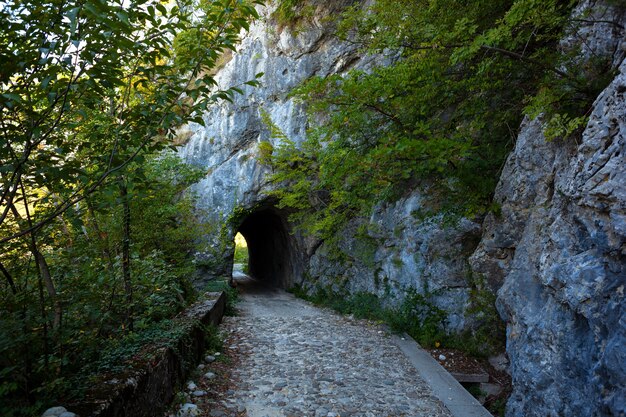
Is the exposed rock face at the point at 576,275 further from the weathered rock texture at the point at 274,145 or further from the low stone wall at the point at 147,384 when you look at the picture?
the weathered rock texture at the point at 274,145

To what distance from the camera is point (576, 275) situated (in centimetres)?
354

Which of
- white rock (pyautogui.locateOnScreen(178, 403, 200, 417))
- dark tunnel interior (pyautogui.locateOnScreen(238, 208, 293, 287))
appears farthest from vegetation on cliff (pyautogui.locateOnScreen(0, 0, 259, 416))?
dark tunnel interior (pyautogui.locateOnScreen(238, 208, 293, 287))

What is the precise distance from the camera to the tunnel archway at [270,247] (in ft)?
60.4

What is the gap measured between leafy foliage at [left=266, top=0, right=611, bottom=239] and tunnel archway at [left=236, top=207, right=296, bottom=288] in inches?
387

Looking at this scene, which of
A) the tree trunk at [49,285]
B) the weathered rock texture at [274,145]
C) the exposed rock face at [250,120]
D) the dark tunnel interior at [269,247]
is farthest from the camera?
the dark tunnel interior at [269,247]

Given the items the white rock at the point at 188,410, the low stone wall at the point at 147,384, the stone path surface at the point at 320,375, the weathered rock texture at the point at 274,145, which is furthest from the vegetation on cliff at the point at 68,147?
the weathered rock texture at the point at 274,145

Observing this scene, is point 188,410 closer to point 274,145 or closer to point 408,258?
point 408,258

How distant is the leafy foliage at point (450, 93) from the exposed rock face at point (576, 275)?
44cm

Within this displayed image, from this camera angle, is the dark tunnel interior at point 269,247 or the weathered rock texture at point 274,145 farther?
the dark tunnel interior at point 269,247

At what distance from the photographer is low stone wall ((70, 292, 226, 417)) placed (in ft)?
9.17

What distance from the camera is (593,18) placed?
430 cm

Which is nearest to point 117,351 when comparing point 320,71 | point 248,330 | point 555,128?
point 248,330

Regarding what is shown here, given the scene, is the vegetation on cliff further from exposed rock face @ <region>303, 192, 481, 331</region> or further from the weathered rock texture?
the weathered rock texture

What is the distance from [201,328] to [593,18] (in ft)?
22.1
